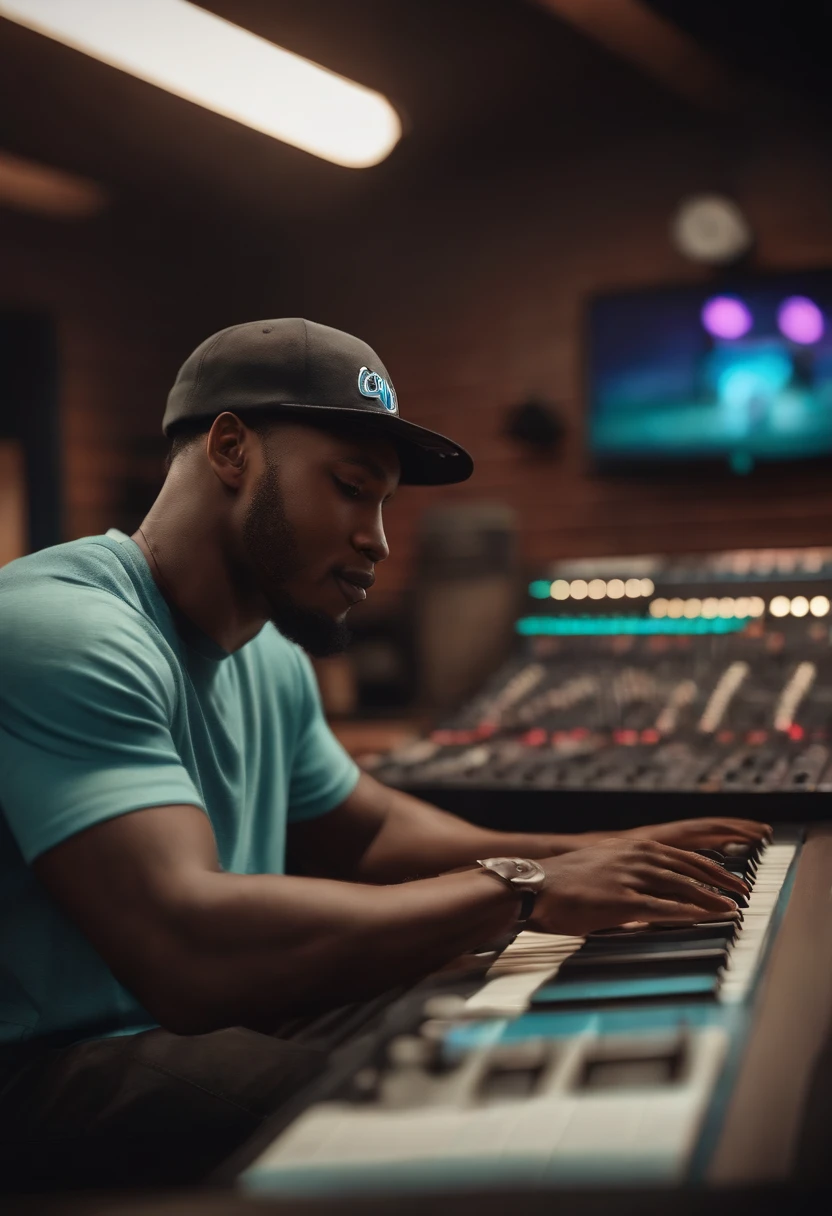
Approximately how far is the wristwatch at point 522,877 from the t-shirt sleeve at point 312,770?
0.59m

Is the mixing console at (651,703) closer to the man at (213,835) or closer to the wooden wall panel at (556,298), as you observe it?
the man at (213,835)

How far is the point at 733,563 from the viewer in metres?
2.70

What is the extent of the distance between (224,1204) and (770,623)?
6.82 feet

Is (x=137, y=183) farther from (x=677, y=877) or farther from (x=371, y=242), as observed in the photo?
(x=677, y=877)

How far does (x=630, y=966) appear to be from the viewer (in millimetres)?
962

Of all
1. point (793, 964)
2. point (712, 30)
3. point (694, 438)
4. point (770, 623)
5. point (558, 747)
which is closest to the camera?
point (793, 964)

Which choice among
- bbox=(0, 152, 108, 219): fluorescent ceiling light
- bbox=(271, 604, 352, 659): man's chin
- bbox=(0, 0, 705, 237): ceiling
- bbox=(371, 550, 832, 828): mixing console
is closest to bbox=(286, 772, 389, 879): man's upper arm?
bbox=(371, 550, 832, 828): mixing console

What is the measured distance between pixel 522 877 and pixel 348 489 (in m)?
0.48

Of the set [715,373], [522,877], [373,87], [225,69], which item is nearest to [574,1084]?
[522,877]

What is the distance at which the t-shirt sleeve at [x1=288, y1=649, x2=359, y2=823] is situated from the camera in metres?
1.68

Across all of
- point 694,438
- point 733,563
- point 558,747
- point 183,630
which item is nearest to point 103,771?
point 183,630

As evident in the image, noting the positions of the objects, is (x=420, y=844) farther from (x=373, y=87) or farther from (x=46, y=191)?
(x=46, y=191)

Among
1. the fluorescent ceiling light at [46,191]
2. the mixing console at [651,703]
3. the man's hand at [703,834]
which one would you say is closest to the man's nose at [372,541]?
the man's hand at [703,834]

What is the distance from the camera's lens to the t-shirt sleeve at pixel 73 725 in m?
1.00
